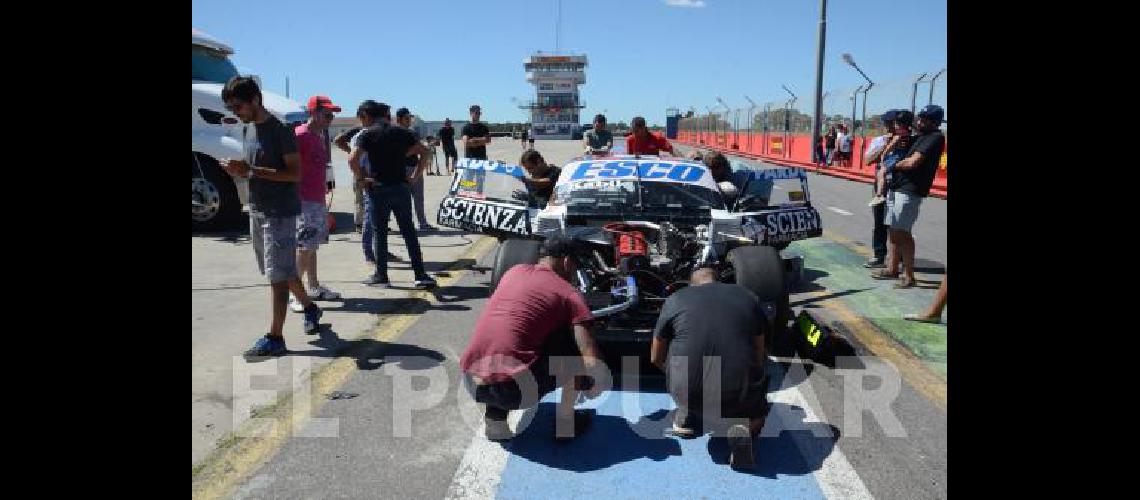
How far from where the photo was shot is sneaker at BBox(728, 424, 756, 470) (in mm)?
3404

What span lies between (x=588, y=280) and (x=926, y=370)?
7.09 feet

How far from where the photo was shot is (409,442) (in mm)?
3684

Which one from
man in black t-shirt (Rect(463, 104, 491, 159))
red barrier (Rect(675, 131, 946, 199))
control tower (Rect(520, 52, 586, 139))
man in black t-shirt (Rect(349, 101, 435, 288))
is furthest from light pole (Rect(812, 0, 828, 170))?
control tower (Rect(520, 52, 586, 139))

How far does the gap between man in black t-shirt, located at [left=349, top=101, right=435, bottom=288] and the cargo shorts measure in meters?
1.75

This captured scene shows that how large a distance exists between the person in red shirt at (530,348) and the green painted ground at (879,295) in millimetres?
2388

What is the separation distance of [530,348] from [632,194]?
Answer: 118 inches

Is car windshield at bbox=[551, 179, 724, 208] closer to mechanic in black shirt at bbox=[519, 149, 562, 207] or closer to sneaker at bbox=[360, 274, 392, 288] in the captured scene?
mechanic in black shirt at bbox=[519, 149, 562, 207]

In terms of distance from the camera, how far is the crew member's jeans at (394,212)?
271 inches

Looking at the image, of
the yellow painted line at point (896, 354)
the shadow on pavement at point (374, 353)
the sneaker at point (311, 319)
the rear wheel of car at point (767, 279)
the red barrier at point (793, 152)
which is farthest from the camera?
the red barrier at point (793, 152)

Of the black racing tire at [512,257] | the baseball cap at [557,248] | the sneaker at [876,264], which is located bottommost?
the sneaker at [876,264]

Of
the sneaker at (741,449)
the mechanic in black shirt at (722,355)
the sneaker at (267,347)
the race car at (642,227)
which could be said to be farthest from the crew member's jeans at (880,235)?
the sneaker at (267,347)

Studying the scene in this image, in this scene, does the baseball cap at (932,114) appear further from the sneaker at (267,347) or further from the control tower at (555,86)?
the control tower at (555,86)
